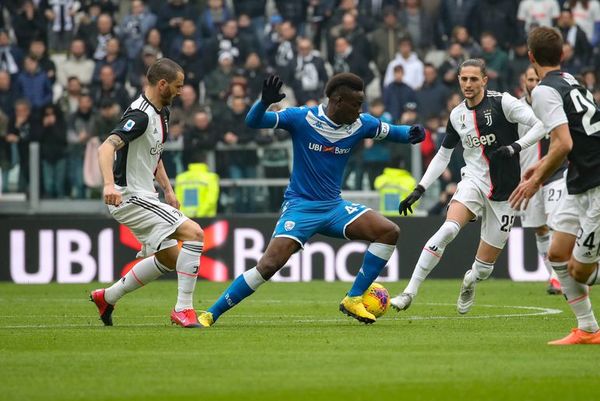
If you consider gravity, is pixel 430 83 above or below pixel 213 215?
above

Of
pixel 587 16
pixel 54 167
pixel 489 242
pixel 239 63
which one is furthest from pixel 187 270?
pixel 587 16

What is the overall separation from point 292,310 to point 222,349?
466 cm

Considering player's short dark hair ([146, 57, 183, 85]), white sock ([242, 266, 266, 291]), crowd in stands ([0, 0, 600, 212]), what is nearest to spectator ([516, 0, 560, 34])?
crowd in stands ([0, 0, 600, 212])

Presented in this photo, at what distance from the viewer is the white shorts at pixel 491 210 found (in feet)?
42.5

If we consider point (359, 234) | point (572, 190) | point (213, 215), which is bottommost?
point (213, 215)

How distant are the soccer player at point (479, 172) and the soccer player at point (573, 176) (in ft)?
9.96

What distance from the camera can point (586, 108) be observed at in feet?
31.0

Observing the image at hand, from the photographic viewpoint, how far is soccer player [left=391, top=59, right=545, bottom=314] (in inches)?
502

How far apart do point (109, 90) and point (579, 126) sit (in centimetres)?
1520

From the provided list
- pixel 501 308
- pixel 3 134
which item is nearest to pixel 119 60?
pixel 3 134

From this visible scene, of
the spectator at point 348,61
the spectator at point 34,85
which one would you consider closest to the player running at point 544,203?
the spectator at point 348,61

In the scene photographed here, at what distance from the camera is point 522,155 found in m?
16.2

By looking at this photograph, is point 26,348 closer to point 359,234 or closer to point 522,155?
point 359,234

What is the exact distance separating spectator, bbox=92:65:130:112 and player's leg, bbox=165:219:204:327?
11.7 metres
